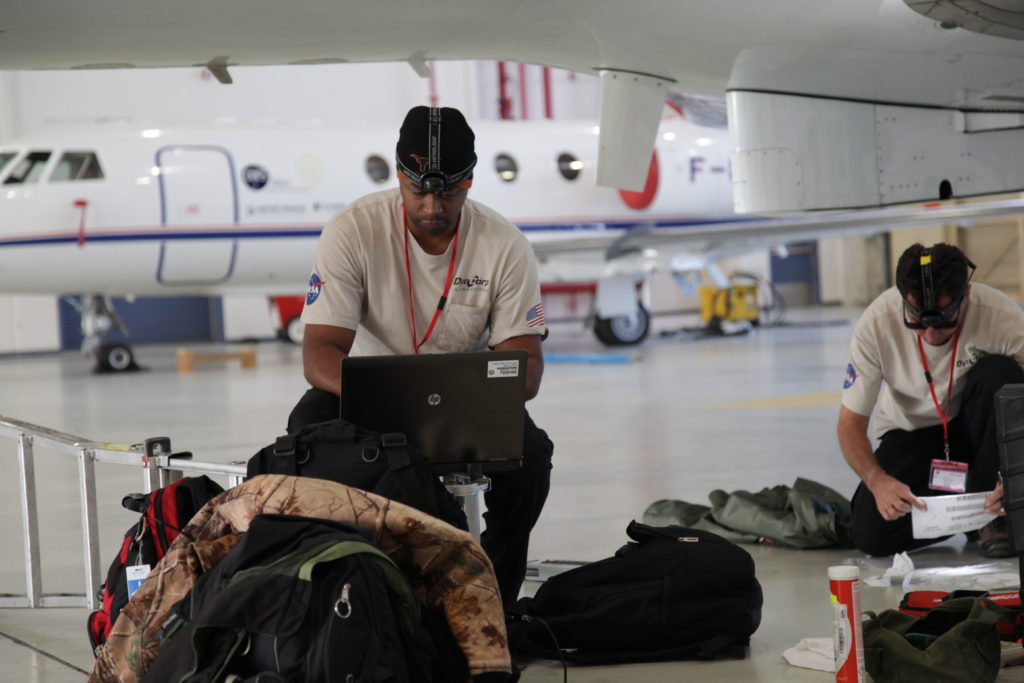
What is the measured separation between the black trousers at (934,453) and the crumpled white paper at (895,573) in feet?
0.46

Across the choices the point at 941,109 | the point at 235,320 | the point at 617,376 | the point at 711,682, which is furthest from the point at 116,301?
the point at 711,682

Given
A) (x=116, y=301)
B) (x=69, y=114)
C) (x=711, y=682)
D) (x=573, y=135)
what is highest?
(x=69, y=114)

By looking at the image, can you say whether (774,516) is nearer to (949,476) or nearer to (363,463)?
(949,476)

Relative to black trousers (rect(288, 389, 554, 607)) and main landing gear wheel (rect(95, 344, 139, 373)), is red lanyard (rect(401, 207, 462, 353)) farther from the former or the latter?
main landing gear wheel (rect(95, 344, 139, 373))

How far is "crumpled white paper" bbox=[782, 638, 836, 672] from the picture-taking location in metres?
2.76

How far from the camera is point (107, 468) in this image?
20.2 ft

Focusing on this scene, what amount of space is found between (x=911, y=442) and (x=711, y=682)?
163 cm

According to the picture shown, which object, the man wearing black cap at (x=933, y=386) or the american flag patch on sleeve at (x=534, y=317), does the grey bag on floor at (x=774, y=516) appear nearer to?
the man wearing black cap at (x=933, y=386)

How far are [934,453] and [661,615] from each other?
5.05 feet

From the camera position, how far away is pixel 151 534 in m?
2.63

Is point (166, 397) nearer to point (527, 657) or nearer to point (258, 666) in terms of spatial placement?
point (527, 657)

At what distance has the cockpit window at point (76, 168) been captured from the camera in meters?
11.6

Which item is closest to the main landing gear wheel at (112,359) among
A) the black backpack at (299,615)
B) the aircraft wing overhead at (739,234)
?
the aircraft wing overhead at (739,234)

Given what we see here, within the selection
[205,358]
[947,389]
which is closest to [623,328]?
[205,358]
